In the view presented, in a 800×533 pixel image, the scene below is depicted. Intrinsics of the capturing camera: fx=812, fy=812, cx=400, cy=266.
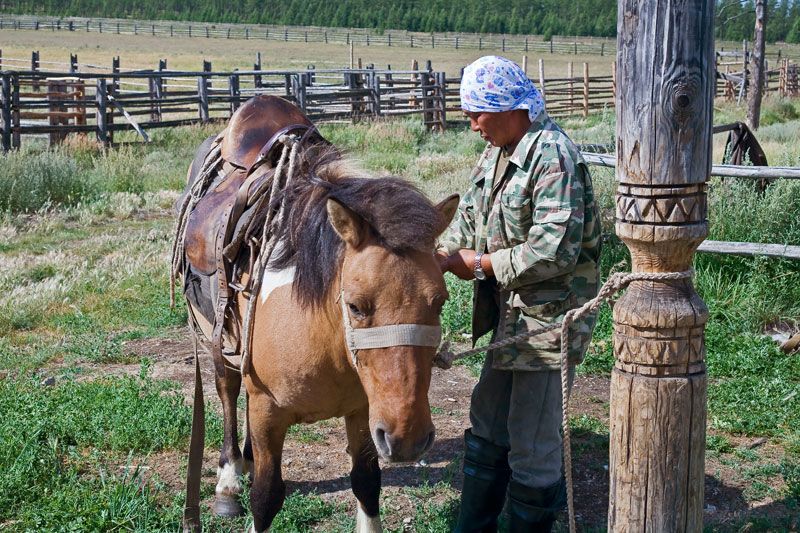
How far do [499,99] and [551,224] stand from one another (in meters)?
0.51

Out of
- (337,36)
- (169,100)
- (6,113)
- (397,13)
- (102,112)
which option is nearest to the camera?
(6,113)

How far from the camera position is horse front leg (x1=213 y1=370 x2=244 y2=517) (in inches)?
161

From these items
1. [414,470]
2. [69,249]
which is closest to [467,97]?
[414,470]

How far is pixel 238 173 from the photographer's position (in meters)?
4.23

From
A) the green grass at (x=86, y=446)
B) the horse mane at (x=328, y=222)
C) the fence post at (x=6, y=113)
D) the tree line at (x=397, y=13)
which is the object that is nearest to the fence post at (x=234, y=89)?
the fence post at (x=6, y=113)

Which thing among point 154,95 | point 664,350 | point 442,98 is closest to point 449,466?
point 664,350

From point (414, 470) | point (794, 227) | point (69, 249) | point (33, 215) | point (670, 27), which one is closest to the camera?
point (670, 27)

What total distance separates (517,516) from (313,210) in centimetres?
151

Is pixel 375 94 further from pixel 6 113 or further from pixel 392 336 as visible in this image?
pixel 392 336

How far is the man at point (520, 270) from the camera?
3.03m

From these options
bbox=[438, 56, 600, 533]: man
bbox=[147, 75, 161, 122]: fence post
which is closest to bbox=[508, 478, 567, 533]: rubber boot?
bbox=[438, 56, 600, 533]: man

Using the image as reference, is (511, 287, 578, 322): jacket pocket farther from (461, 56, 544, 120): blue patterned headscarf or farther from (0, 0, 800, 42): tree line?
(0, 0, 800, 42): tree line

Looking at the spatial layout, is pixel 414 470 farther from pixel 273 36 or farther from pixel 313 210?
pixel 273 36

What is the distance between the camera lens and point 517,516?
336 cm
